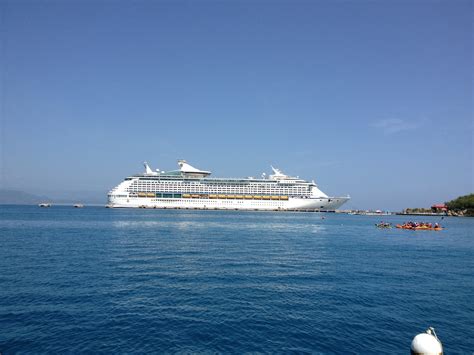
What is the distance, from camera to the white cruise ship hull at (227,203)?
132 m

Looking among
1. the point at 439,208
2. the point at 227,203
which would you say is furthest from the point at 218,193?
the point at 439,208

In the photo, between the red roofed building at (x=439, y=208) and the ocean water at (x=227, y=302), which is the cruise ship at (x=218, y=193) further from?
the ocean water at (x=227, y=302)

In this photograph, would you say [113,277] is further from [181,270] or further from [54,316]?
[54,316]

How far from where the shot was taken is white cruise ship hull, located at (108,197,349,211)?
132125mm

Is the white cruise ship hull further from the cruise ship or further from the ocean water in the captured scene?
the ocean water

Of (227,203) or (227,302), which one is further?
(227,203)

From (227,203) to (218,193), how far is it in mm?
5587

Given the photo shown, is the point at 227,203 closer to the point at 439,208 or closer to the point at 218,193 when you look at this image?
the point at 218,193

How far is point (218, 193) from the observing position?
439 ft

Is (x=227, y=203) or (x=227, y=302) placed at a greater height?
(x=227, y=203)

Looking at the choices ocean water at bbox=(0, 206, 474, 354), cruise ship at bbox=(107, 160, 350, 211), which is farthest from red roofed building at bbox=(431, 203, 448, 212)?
ocean water at bbox=(0, 206, 474, 354)

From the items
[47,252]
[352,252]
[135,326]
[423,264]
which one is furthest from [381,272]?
[47,252]

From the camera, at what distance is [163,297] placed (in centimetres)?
1708

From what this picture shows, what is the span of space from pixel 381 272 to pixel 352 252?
31.7 ft
